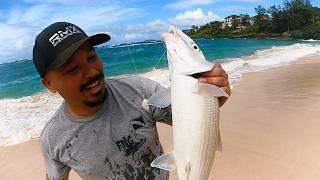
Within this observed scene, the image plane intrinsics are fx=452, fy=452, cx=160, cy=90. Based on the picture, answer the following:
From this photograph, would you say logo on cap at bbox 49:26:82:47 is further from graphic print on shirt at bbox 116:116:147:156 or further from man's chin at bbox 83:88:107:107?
graphic print on shirt at bbox 116:116:147:156

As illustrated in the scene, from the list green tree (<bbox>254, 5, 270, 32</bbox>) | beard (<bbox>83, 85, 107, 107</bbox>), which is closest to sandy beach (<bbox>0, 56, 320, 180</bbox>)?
beard (<bbox>83, 85, 107, 107</bbox>)

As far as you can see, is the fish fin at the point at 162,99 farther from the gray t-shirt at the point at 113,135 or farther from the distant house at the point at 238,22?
the distant house at the point at 238,22

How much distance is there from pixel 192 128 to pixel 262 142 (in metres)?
5.88

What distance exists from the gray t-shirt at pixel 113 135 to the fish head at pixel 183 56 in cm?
65

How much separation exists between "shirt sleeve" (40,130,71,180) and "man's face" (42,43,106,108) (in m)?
0.37

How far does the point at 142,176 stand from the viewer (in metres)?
2.85

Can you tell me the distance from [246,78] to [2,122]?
852 cm

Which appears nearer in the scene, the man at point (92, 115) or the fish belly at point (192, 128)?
the fish belly at point (192, 128)

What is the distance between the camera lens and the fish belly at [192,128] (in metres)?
2.01

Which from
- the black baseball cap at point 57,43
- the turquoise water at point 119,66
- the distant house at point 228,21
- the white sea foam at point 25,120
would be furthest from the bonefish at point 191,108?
the distant house at point 228,21

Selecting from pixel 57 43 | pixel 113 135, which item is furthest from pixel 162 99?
pixel 57 43

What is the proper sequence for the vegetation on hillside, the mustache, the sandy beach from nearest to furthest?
the mustache < the sandy beach < the vegetation on hillside

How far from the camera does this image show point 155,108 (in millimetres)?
2713

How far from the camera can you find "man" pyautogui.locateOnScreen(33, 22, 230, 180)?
2.53 m
